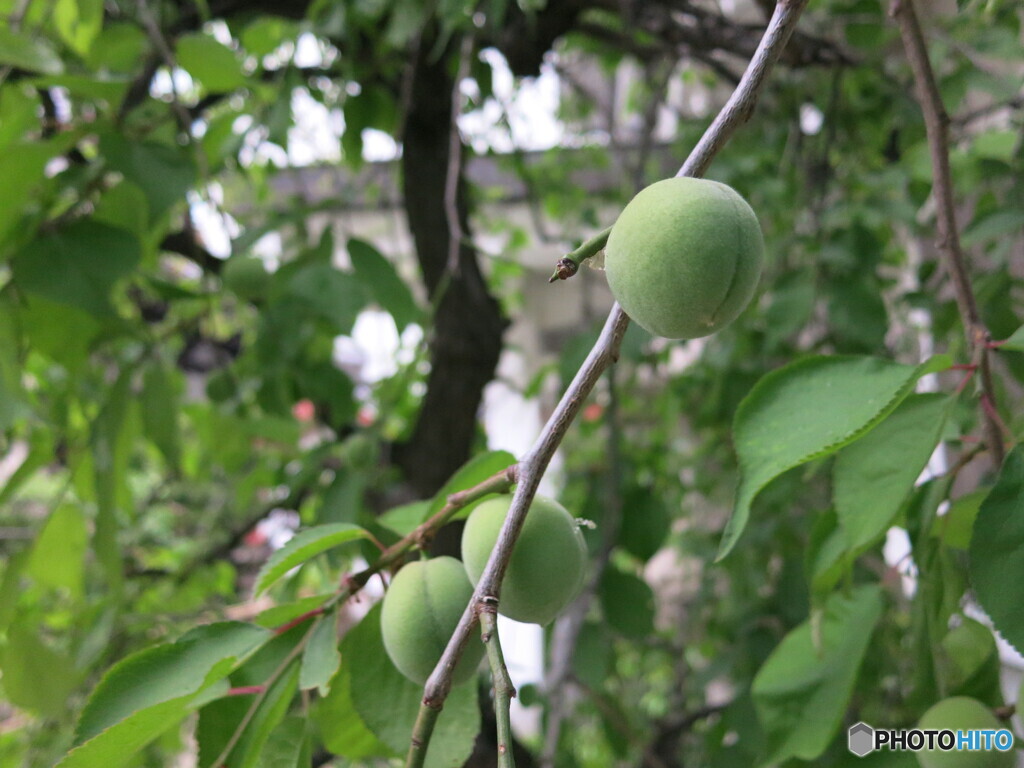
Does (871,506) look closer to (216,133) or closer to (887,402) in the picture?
(887,402)

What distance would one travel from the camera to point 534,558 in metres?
0.54

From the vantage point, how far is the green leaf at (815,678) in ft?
2.52

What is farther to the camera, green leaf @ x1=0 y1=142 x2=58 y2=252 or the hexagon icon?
green leaf @ x1=0 y1=142 x2=58 y2=252

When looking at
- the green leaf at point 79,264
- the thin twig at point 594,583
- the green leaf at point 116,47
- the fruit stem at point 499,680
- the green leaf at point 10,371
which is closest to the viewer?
the fruit stem at point 499,680

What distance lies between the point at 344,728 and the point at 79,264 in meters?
0.66

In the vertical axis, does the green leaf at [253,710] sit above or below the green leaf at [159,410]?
below

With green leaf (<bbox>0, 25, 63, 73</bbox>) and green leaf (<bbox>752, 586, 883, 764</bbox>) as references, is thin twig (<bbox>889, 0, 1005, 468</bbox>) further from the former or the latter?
green leaf (<bbox>0, 25, 63, 73</bbox>)

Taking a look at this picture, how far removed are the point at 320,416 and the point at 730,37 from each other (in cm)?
107

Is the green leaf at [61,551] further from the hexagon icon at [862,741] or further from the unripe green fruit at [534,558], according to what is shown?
the hexagon icon at [862,741]

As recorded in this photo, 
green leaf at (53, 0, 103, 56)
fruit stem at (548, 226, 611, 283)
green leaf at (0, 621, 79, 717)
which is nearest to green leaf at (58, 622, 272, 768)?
fruit stem at (548, 226, 611, 283)

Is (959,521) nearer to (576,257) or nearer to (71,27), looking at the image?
(576,257)

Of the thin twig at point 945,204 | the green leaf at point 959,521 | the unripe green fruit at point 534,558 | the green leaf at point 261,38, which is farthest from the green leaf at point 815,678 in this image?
the green leaf at point 261,38

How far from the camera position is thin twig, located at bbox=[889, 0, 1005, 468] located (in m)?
0.64

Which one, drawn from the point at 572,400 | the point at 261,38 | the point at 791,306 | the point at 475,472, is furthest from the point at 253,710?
the point at 261,38
